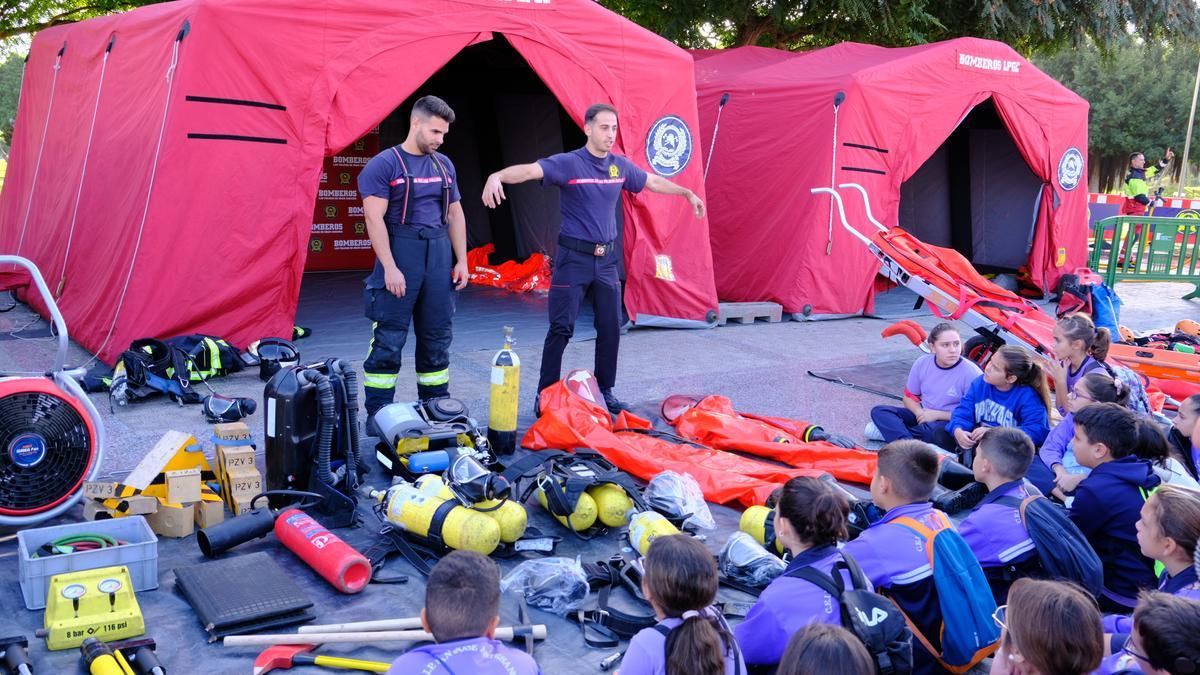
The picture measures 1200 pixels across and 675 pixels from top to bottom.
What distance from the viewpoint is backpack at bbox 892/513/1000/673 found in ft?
11.3

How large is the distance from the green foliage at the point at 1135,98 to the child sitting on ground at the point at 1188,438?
36.9m

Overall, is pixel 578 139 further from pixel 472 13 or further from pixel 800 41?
pixel 800 41

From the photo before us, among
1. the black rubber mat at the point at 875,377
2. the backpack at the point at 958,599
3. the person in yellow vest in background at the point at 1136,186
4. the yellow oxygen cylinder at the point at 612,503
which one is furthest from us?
the person in yellow vest in background at the point at 1136,186

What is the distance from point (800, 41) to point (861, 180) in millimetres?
8396

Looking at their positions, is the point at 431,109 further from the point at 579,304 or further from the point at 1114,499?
the point at 1114,499

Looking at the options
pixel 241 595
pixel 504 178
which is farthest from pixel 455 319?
pixel 241 595

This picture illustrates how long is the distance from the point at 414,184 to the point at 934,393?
11.3 feet

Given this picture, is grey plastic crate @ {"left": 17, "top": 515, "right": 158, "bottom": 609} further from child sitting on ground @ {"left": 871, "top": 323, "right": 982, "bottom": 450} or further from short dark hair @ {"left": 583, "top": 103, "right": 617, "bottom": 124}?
child sitting on ground @ {"left": 871, "top": 323, "right": 982, "bottom": 450}

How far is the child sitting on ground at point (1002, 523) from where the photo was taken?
382 centimetres

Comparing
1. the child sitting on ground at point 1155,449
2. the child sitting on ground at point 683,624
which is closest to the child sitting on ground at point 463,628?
the child sitting on ground at point 683,624

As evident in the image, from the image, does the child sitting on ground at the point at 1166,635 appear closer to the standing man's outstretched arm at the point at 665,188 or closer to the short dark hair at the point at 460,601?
the short dark hair at the point at 460,601

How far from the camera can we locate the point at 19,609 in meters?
3.83

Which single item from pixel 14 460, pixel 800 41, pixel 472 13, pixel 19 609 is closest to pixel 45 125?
pixel 472 13

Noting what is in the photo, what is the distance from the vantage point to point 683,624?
2668mm
